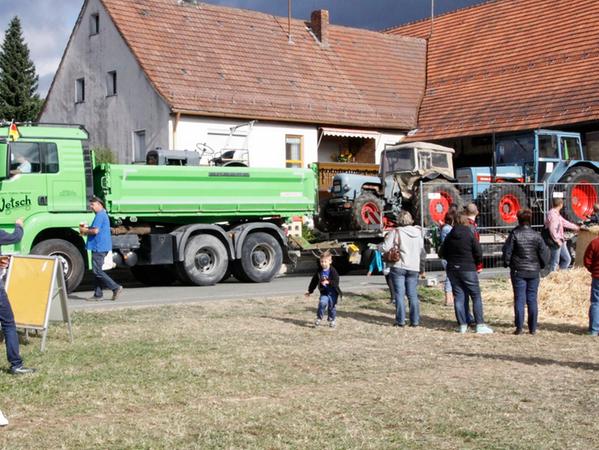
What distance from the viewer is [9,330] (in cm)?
888

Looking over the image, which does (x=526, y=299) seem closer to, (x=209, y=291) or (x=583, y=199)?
(x=209, y=291)

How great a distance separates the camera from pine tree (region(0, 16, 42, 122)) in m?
55.2

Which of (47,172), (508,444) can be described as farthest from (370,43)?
(508,444)

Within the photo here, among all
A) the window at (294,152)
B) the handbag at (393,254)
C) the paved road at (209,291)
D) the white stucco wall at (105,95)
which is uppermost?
the white stucco wall at (105,95)

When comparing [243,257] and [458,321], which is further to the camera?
[243,257]

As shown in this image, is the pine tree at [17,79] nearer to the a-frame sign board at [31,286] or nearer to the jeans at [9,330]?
the a-frame sign board at [31,286]

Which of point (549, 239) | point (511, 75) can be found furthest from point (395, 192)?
point (511, 75)

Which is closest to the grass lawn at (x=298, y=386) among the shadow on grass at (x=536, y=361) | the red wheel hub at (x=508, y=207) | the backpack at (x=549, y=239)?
the shadow on grass at (x=536, y=361)

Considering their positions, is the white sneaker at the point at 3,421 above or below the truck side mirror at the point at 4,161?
below

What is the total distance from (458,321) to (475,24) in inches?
1094

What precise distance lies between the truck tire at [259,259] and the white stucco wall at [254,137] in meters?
9.38

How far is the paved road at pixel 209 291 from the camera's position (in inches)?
595

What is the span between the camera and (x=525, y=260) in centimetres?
1195

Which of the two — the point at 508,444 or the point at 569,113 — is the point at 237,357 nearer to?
the point at 508,444
